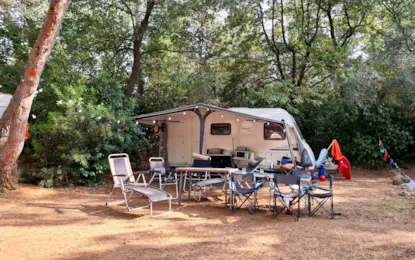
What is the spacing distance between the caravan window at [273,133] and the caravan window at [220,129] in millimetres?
1083

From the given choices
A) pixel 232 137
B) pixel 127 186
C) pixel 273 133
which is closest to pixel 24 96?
pixel 127 186

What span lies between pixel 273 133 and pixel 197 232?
581 centimetres

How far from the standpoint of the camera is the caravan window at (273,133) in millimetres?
9617

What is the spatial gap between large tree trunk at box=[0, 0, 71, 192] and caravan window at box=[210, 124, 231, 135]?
5.03 metres

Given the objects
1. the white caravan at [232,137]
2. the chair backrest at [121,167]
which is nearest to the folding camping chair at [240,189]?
the chair backrest at [121,167]

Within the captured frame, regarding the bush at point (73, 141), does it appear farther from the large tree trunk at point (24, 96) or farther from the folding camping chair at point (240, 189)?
the folding camping chair at point (240, 189)

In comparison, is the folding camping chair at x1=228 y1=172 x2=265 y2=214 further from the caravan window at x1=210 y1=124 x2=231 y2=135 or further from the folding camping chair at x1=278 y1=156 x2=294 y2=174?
the caravan window at x1=210 y1=124 x2=231 y2=135

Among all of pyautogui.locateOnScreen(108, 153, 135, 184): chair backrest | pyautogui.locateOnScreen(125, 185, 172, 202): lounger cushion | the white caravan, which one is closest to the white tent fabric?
the white caravan

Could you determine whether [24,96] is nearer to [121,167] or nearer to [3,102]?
[121,167]

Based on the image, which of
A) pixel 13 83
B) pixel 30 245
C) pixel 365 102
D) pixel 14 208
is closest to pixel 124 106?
pixel 13 83

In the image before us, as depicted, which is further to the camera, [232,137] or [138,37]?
[138,37]

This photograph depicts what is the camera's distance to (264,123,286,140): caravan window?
9.62 metres

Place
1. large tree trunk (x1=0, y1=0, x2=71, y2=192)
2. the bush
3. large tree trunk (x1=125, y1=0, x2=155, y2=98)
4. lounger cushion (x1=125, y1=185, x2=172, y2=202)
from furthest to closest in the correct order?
large tree trunk (x1=125, y1=0, x2=155, y2=98)
the bush
large tree trunk (x1=0, y1=0, x2=71, y2=192)
lounger cushion (x1=125, y1=185, x2=172, y2=202)

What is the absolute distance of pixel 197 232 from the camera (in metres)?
4.39
